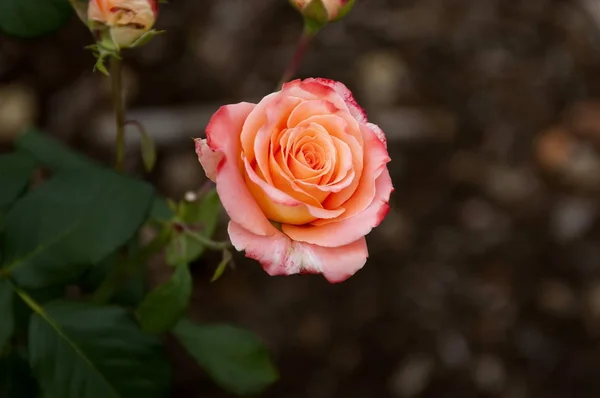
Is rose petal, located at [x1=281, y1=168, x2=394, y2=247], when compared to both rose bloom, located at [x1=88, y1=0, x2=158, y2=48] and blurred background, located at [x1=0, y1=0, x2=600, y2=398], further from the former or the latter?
blurred background, located at [x1=0, y1=0, x2=600, y2=398]

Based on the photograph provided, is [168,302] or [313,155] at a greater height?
[313,155]

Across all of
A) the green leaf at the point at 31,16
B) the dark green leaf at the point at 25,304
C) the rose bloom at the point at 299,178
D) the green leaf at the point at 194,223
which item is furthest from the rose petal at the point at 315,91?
the dark green leaf at the point at 25,304

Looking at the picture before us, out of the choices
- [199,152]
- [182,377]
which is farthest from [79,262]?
[182,377]

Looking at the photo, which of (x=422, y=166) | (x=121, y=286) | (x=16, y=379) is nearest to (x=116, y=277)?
(x=121, y=286)

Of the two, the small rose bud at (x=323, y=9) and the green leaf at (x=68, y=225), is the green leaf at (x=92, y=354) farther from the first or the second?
the small rose bud at (x=323, y=9)

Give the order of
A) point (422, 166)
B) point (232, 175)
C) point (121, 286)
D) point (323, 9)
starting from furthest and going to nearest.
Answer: point (422, 166), point (121, 286), point (323, 9), point (232, 175)

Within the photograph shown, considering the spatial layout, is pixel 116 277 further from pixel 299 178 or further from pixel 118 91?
pixel 299 178
